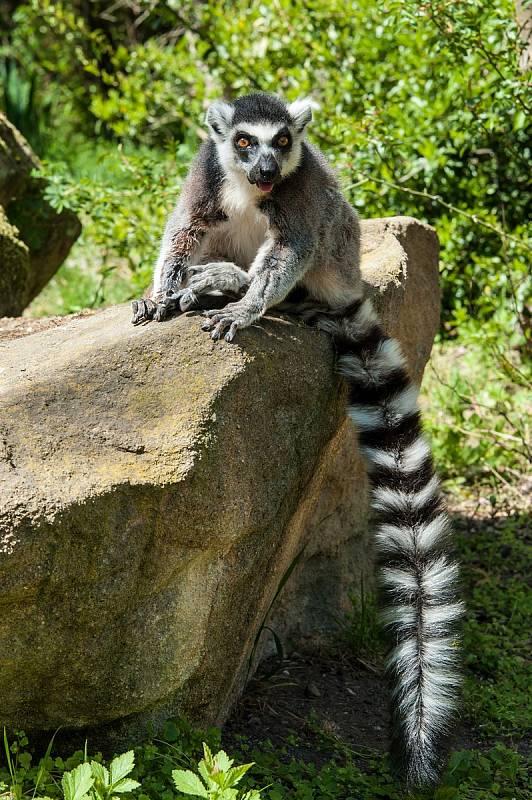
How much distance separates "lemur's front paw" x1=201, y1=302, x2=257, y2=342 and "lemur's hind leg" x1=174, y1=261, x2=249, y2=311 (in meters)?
0.15

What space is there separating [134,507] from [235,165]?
165 cm

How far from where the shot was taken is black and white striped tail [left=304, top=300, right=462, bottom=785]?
2.78 meters

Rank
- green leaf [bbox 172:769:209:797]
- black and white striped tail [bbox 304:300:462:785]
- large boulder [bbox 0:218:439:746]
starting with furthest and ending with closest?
black and white striped tail [bbox 304:300:462:785]
large boulder [bbox 0:218:439:746]
green leaf [bbox 172:769:209:797]

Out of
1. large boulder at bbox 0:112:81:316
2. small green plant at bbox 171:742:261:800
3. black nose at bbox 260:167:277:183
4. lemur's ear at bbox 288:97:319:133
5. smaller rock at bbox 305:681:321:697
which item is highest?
lemur's ear at bbox 288:97:319:133

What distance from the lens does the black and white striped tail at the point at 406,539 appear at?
9.12ft

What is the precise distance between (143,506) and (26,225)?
412cm

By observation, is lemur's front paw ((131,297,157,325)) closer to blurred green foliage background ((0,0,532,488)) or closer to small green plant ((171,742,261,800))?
small green plant ((171,742,261,800))

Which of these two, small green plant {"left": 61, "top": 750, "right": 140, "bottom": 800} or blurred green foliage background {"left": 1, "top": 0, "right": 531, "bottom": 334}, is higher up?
blurred green foliage background {"left": 1, "top": 0, "right": 531, "bottom": 334}

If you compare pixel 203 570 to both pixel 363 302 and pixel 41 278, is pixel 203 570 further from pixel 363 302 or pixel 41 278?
pixel 41 278

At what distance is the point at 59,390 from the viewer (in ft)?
9.00

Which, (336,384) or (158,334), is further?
(336,384)

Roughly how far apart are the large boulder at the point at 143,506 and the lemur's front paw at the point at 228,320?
0.04 meters

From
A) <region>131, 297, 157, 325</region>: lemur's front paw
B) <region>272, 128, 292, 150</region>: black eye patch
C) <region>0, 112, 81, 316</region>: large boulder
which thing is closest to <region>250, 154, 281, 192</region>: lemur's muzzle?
<region>272, 128, 292, 150</region>: black eye patch

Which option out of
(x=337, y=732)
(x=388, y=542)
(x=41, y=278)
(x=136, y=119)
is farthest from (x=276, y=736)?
(x=136, y=119)
